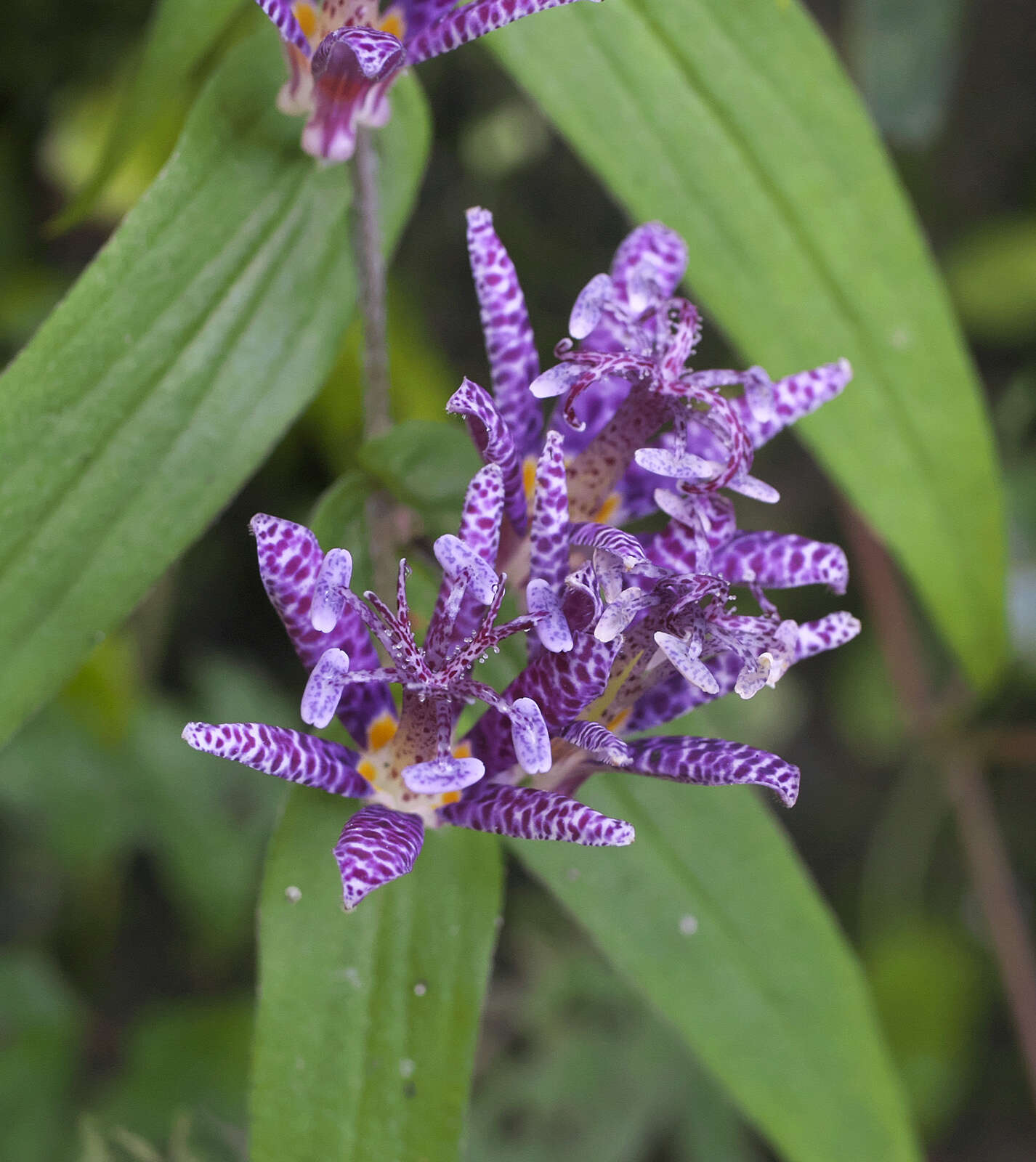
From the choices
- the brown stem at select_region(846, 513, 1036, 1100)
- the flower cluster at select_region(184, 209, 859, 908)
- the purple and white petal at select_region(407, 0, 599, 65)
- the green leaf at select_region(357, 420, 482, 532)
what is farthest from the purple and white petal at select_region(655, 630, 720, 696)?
the brown stem at select_region(846, 513, 1036, 1100)

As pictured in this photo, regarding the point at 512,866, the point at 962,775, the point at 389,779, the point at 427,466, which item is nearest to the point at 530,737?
the point at 389,779

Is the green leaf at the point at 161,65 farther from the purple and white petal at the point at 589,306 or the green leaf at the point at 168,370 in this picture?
A: the purple and white petal at the point at 589,306

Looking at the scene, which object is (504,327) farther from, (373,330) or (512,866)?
(512,866)

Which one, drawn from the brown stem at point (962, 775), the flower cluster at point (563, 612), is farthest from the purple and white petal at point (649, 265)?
the brown stem at point (962, 775)

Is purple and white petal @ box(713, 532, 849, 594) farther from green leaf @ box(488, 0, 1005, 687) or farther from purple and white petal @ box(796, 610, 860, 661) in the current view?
green leaf @ box(488, 0, 1005, 687)

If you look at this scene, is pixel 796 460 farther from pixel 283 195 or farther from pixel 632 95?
pixel 283 195
